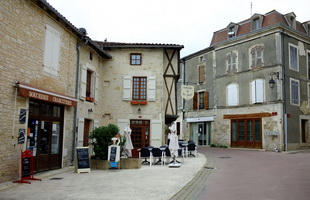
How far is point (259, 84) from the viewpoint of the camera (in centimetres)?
1958

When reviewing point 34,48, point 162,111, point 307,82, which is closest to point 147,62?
point 162,111

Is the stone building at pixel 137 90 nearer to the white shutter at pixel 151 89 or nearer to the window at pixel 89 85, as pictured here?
the white shutter at pixel 151 89

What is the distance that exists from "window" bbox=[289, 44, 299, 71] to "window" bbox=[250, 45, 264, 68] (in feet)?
5.92

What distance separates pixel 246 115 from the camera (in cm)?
2020

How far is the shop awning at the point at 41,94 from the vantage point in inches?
309

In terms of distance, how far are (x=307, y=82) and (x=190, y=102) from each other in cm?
930

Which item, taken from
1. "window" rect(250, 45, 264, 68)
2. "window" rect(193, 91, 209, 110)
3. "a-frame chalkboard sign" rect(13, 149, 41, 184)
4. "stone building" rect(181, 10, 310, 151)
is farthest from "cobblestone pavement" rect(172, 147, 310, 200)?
"window" rect(193, 91, 209, 110)

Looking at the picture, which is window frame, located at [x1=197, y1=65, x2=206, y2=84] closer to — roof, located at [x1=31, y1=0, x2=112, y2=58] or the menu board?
roof, located at [x1=31, y1=0, x2=112, y2=58]

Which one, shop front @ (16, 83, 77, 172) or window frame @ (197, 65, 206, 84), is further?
window frame @ (197, 65, 206, 84)

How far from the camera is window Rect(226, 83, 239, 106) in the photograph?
69.4 ft

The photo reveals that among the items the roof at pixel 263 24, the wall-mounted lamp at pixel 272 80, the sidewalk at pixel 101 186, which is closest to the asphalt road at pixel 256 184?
the sidewalk at pixel 101 186

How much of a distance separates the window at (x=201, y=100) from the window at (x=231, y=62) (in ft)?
9.27

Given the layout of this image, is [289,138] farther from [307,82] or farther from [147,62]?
[147,62]

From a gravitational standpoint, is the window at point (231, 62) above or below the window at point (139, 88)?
above
